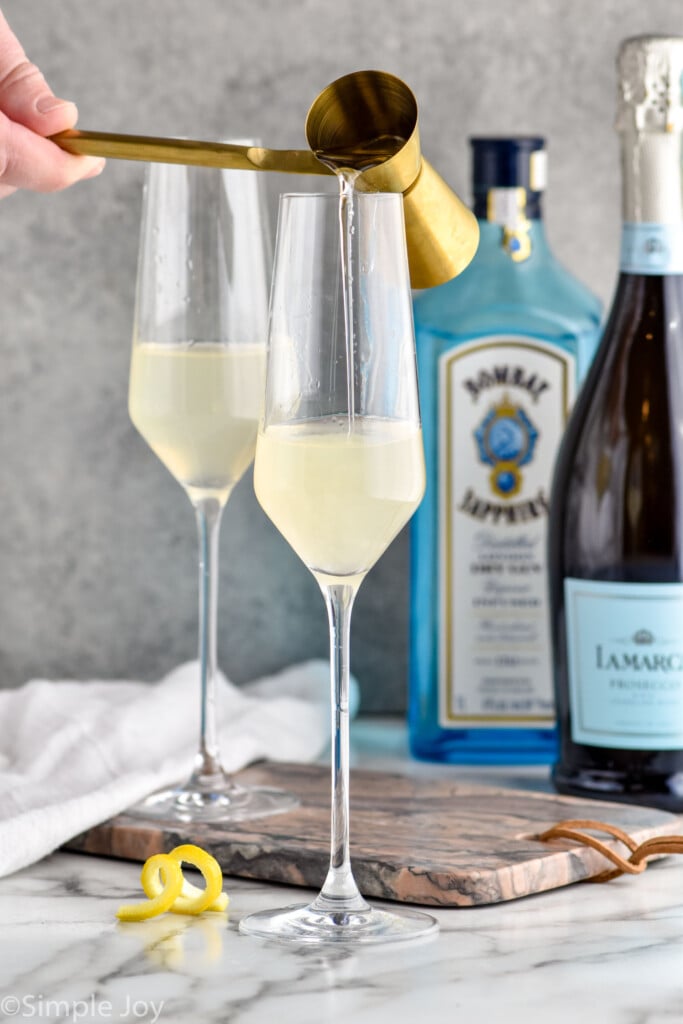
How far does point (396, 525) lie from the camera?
0.75 m

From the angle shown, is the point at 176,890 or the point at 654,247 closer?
the point at 176,890

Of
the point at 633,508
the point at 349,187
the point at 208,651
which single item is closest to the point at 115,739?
the point at 208,651

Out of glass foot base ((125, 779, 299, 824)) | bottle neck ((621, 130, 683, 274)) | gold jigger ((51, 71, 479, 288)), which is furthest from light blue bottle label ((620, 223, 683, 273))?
glass foot base ((125, 779, 299, 824))

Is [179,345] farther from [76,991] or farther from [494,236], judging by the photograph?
[76,991]

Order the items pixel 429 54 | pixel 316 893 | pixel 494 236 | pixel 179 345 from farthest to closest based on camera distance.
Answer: pixel 429 54 → pixel 494 236 → pixel 179 345 → pixel 316 893

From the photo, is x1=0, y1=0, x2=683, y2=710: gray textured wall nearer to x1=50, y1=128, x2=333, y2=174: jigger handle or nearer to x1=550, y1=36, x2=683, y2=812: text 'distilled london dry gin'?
x1=550, y1=36, x2=683, y2=812: text 'distilled london dry gin'

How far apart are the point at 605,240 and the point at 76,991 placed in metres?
0.93

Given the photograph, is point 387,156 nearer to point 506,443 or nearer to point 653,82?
point 653,82

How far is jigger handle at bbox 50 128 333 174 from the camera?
35.1 inches

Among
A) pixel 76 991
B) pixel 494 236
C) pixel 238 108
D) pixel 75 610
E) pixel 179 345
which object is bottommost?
pixel 76 991

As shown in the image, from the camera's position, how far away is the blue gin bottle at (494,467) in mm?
1215

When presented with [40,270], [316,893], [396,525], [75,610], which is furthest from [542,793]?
[40,270]

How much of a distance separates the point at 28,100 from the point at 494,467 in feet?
1.57

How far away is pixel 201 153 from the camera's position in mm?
905
